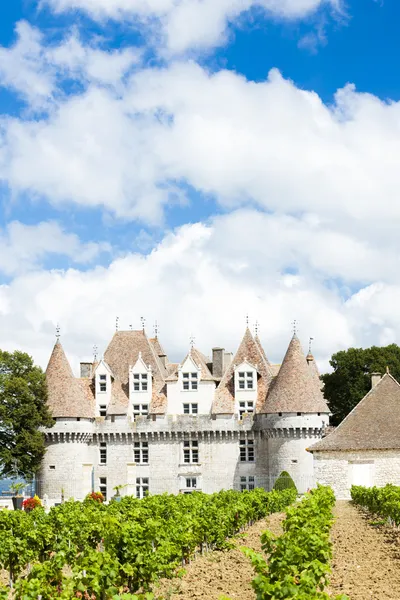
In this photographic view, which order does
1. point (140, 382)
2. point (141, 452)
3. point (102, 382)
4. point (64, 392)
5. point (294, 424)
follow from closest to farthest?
1. point (294, 424)
2. point (64, 392)
3. point (141, 452)
4. point (140, 382)
5. point (102, 382)

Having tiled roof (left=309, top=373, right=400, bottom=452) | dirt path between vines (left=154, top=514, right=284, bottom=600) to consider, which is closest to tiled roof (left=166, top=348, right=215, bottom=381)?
tiled roof (left=309, top=373, right=400, bottom=452)

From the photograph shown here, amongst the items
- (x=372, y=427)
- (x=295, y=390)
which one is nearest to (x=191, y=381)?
(x=295, y=390)

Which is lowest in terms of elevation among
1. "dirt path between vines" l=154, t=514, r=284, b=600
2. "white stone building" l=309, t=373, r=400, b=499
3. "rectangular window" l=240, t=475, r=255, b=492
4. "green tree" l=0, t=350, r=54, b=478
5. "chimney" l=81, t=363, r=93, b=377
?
"dirt path between vines" l=154, t=514, r=284, b=600

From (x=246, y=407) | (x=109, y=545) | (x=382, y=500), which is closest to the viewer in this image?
(x=109, y=545)

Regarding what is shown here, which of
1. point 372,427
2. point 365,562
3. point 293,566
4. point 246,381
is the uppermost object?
Answer: point 246,381

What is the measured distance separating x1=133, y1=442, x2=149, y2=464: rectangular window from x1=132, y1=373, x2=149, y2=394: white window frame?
10.1ft

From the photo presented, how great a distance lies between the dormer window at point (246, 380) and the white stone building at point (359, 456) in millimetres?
9246

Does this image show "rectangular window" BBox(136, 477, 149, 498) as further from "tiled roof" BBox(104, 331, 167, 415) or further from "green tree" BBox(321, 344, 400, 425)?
"green tree" BBox(321, 344, 400, 425)

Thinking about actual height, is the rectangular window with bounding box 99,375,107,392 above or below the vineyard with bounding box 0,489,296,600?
above

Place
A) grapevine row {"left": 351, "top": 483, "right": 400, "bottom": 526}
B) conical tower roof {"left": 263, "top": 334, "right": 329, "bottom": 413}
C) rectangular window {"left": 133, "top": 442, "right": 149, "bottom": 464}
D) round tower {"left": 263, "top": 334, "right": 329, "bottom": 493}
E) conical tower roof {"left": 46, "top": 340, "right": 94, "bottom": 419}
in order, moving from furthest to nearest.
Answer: rectangular window {"left": 133, "top": 442, "right": 149, "bottom": 464}
conical tower roof {"left": 46, "top": 340, "right": 94, "bottom": 419}
conical tower roof {"left": 263, "top": 334, "right": 329, "bottom": 413}
round tower {"left": 263, "top": 334, "right": 329, "bottom": 493}
grapevine row {"left": 351, "top": 483, "right": 400, "bottom": 526}

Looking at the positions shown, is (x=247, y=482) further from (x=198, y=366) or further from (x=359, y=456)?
(x=359, y=456)

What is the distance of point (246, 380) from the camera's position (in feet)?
164

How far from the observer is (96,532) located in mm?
20422

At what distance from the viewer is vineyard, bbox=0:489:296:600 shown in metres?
Answer: 11.9
